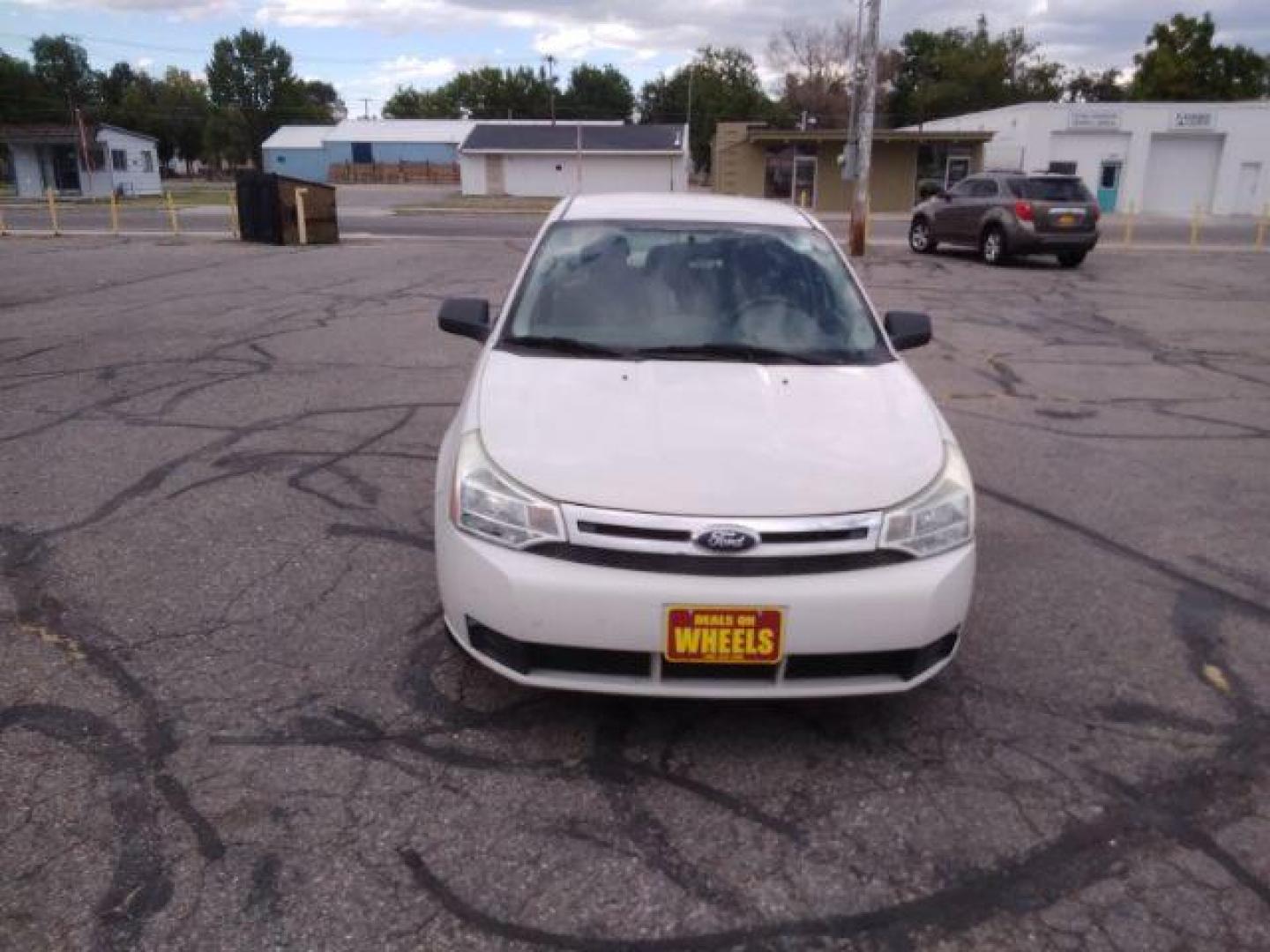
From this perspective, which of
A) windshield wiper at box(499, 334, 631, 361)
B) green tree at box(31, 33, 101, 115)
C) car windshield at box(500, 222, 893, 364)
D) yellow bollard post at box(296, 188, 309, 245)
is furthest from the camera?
green tree at box(31, 33, 101, 115)

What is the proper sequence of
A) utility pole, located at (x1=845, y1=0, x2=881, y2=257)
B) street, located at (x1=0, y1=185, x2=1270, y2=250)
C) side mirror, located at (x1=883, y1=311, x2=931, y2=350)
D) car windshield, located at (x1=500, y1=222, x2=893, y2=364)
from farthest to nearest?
street, located at (x1=0, y1=185, x2=1270, y2=250), utility pole, located at (x1=845, y1=0, x2=881, y2=257), side mirror, located at (x1=883, y1=311, x2=931, y2=350), car windshield, located at (x1=500, y1=222, x2=893, y2=364)

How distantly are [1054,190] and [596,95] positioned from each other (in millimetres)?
95269

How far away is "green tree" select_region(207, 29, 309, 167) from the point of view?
10288 centimetres

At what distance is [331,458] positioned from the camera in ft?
19.9

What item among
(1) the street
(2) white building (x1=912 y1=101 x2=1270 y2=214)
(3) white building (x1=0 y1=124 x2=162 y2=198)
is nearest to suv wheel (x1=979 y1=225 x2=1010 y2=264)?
(1) the street

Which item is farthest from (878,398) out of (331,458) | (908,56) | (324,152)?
(908,56)

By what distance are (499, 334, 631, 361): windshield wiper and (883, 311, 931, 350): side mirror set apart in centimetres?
134

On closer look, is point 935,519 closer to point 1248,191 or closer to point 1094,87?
point 1248,191

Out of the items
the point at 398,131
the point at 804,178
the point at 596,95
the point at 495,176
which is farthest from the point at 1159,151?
the point at 596,95

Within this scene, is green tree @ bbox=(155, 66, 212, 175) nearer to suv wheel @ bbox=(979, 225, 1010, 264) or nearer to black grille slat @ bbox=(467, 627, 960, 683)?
suv wheel @ bbox=(979, 225, 1010, 264)

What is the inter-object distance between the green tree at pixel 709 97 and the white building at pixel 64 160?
41.7 meters

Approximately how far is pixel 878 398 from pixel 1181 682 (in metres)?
1.52

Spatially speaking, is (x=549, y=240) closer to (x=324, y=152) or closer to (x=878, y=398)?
(x=878, y=398)

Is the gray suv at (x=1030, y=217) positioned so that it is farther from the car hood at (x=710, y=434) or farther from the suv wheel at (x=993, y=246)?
the car hood at (x=710, y=434)
